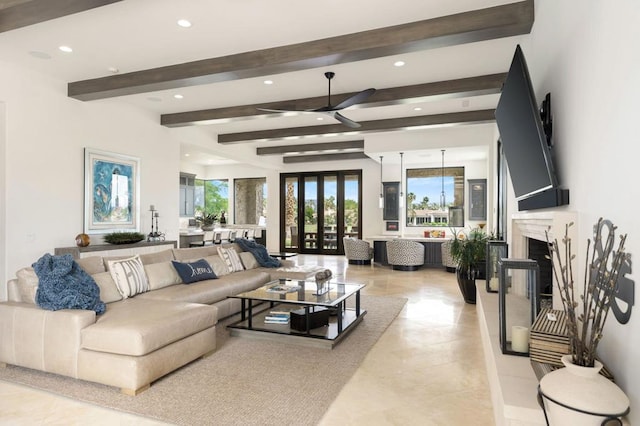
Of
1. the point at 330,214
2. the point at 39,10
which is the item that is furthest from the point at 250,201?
the point at 39,10

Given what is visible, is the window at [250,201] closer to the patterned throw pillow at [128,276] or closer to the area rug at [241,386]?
the patterned throw pillow at [128,276]

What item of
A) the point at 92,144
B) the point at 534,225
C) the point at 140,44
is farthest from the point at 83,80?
the point at 534,225

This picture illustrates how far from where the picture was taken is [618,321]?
63.1 inches

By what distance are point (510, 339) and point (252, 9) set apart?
10.9 ft

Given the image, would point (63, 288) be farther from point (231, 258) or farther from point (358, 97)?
point (358, 97)

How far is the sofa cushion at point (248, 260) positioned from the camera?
597cm

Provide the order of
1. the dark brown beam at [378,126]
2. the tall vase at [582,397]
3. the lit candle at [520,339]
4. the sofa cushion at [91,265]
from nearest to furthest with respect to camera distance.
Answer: the tall vase at [582,397] → the lit candle at [520,339] → the sofa cushion at [91,265] → the dark brown beam at [378,126]

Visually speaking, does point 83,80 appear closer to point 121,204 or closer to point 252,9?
point 121,204

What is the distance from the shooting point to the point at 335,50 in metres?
4.00

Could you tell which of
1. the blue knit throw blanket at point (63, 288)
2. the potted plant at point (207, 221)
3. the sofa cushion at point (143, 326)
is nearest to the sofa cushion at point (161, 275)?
the sofa cushion at point (143, 326)

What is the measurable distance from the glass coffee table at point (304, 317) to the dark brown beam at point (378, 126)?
3.87 metres

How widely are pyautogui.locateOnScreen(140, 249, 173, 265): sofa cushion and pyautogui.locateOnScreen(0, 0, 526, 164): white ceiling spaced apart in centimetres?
233

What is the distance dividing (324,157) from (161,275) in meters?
8.01

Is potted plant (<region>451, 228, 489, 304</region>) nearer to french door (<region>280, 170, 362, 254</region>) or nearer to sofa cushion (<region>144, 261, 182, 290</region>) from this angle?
sofa cushion (<region>144, 261, 182, 290</region>)
